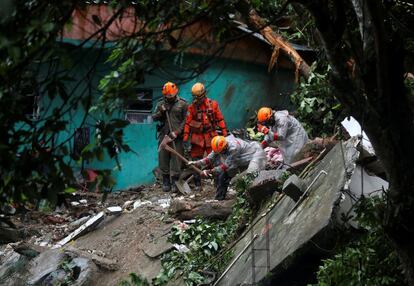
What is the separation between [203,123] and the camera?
13.7 m

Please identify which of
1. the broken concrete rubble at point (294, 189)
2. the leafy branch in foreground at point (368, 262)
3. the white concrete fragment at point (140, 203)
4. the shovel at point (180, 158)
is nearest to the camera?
the leafy branch in foreground at point (368, 262)

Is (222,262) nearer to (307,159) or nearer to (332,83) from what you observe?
(307,159)

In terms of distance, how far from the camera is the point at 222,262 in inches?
393

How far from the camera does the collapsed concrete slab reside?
740 centimetres

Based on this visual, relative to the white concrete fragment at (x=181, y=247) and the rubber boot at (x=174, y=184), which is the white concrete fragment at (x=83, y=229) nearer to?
the rubber boot at (x=174, y=184)

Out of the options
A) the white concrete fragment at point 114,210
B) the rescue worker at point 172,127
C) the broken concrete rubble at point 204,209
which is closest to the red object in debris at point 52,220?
the white concrete fragment at point 114,210

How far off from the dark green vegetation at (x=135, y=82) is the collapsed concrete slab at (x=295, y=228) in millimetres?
2079

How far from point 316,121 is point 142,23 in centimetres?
972

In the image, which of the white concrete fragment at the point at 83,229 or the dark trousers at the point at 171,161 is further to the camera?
the dark trousers at the point at 171,161

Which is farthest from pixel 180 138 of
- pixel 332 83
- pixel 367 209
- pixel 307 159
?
pixel 332 83

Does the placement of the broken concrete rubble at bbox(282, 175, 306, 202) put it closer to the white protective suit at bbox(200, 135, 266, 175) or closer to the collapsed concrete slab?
the collapsed concrete slab

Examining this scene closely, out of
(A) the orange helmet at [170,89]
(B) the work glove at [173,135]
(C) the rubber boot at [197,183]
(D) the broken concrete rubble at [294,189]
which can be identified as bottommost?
(C) the rubber boot at [197,183]

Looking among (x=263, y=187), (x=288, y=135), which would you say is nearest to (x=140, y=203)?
(x=288, y=135)

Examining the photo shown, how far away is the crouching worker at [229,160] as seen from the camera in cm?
1189
